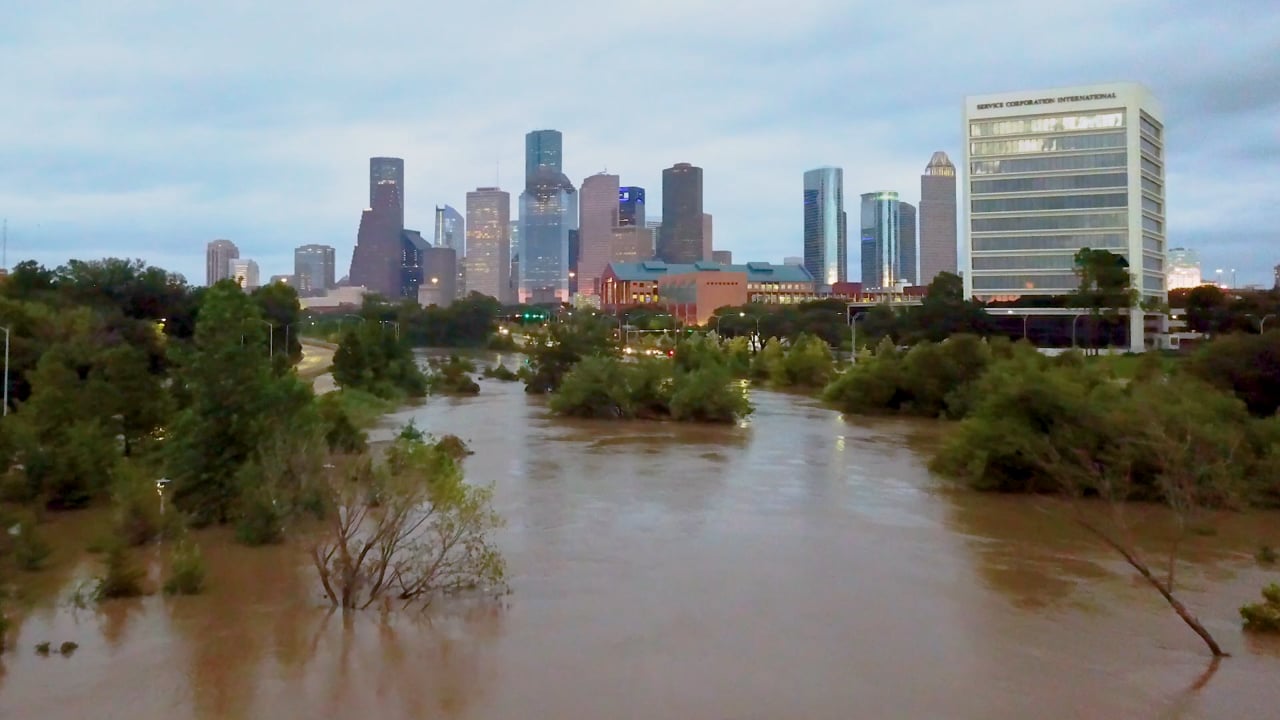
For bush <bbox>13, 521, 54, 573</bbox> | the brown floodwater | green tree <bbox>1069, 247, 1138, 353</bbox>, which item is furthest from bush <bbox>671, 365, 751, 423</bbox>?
green tree <bbox>1069, 247, 1138, 353</bbox>

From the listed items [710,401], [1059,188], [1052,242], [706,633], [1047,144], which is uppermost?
[1047,144]

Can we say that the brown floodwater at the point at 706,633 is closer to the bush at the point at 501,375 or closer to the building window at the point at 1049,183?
Result: the bush at the point at 501,375

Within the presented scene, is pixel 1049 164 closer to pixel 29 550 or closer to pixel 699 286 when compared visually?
pixel 699 286

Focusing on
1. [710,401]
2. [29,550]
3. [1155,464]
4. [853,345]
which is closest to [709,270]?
[853,345]

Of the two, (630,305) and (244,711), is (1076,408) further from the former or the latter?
(630,305)

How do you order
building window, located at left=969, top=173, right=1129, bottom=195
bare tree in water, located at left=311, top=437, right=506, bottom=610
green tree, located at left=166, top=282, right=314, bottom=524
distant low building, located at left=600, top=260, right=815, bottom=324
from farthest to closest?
distant low building, located at left=600, top=260, right=815, bottom=324, building window, located at left=969, top=173, right=1129, bottom=195, green tree, located at left=166, top=282, right=314, bottom=524, bare tree in water, located at left=311, top=437, right=506, bottom=610

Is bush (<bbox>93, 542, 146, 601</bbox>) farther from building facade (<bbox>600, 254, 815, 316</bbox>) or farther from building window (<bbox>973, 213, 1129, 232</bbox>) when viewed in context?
building facade (<bbox>600, 254, 815, 316</bbox>)

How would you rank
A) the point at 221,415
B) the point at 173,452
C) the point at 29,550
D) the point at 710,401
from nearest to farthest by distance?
the point at 29,550
the point at 173,452
the point at 221,415
the point at 710,401
